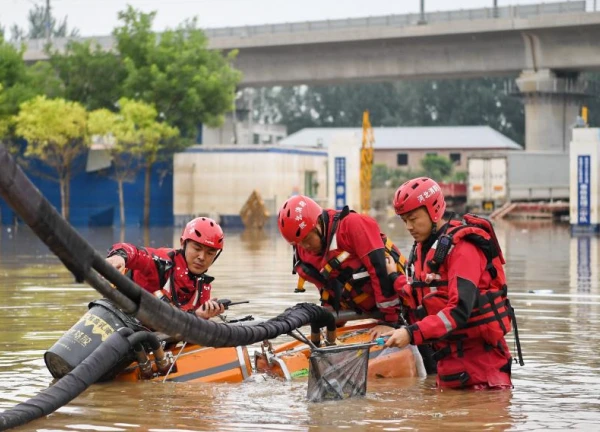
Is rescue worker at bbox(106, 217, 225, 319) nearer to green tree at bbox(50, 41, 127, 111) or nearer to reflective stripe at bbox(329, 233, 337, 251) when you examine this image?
reflective stripe at bbox(329, 233, 337, 251)

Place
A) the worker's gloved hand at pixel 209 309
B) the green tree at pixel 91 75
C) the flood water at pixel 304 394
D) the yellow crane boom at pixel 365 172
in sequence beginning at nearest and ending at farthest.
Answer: the flood water at pixel 304 394, the worker's gloved hand at pixel 209 309, the yellow crane boom at pixel 365 172, the green tree at pixel 91 75

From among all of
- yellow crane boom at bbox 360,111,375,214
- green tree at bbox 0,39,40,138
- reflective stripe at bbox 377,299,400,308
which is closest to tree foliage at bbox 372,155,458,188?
yellow crane boom at bbox 360,111,375,214

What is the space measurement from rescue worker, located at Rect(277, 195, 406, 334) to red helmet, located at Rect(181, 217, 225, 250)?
709mm

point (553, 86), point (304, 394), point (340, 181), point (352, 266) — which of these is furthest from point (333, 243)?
point (553, 86)

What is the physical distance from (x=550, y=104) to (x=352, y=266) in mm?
51140

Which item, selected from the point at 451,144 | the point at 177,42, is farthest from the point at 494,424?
the point at 451,144

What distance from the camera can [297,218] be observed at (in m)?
10.6

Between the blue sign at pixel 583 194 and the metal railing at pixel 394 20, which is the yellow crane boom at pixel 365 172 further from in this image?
the blue sign at pixel 583 194

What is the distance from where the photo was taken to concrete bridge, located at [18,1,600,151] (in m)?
57.4

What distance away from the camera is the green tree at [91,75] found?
200ft

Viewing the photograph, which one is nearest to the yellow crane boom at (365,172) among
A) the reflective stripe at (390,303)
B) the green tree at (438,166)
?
the green tree at (438,166)

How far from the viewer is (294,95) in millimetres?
125188

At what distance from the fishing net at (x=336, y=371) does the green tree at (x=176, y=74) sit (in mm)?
48599

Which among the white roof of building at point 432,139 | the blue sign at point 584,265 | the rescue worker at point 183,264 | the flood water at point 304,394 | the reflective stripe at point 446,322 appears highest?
the white roof of building at point 432,139
